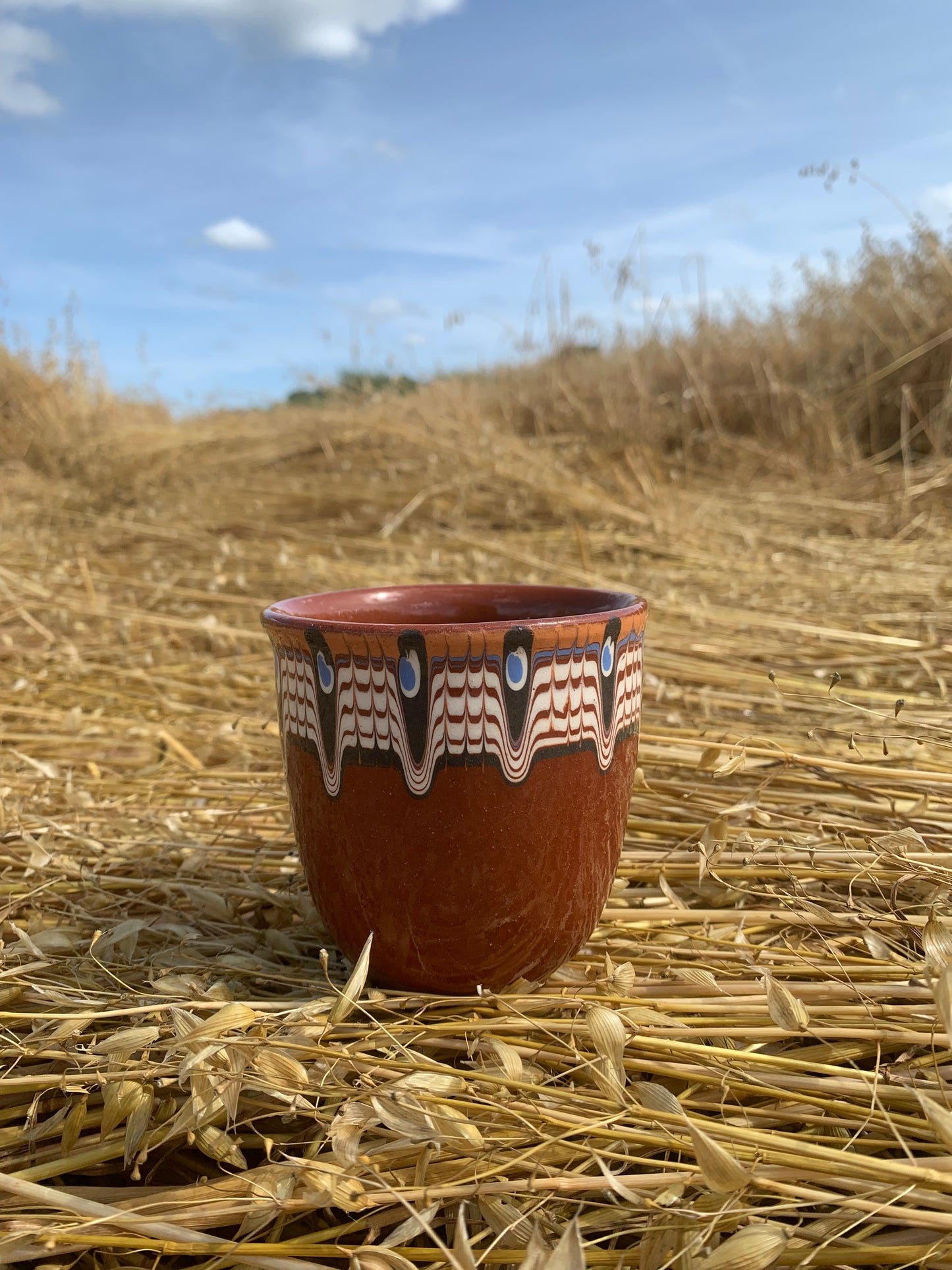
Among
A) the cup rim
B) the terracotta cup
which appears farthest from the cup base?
the cup rim

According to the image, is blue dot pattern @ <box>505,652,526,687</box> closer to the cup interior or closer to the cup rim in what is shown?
the cup rim

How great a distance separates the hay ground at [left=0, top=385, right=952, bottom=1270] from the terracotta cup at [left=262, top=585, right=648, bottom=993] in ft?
0.20

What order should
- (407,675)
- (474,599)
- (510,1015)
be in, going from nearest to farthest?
(407,675), (510,1015), (474,599)

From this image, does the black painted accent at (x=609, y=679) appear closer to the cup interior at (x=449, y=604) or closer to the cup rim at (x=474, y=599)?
the cup rim at (x=474, y=599)

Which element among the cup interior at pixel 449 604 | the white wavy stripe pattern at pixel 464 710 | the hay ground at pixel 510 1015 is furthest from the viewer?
the cup interior at pixel 449 604

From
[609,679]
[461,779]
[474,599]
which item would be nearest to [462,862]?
[461,779]

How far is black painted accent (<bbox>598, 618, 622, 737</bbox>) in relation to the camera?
789 mm

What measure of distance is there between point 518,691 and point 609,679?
95mm

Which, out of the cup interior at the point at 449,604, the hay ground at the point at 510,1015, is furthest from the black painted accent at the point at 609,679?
the hay ground at the point at 510,1015

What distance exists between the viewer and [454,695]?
2.43 feet

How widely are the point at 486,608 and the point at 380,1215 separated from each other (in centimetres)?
Result: 57

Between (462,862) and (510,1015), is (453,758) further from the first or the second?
(510,1015)

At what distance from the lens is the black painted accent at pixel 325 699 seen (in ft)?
2.51

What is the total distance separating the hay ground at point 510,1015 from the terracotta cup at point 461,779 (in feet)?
0.20
